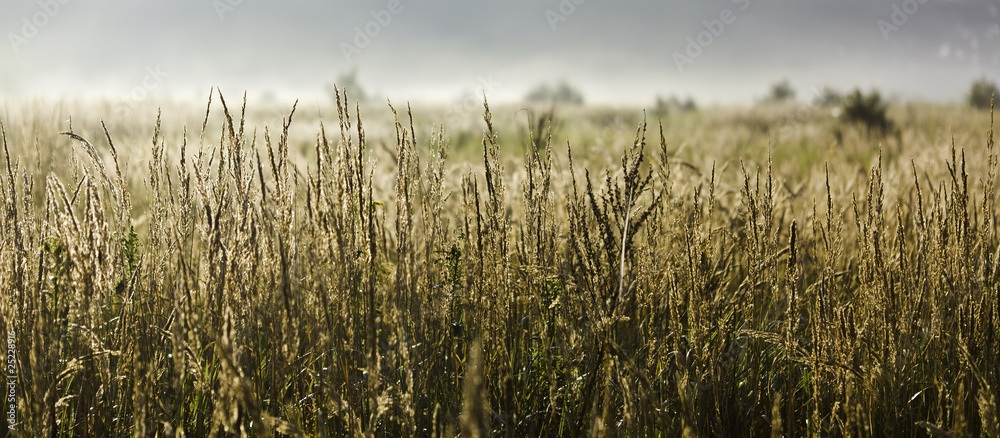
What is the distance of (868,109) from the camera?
1359cm

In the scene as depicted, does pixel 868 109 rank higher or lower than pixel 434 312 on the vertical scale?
higher

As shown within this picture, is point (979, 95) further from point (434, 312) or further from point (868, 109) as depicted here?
point (434, 312)

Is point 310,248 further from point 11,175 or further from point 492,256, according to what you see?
point 11,175

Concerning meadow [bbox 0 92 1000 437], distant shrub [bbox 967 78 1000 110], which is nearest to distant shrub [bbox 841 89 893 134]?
distant shrub [bbox 967 78 1000 110]

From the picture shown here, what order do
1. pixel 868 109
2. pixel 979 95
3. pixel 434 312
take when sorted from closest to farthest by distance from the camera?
pixel 434 312, pixel 979 95, pixel 868 109

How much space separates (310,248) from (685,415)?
34.6 inches

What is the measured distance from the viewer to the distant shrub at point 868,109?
44.2 feet

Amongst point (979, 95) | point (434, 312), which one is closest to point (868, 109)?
point (979, 95)

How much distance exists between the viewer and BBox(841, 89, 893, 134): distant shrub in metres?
13.5

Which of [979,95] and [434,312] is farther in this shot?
[979,95]

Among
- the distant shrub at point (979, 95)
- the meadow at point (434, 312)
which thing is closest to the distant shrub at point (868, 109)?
the distant shrub at point (979, 95)

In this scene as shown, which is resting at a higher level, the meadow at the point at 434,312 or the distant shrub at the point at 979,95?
the distant shrub at the point at 979,95

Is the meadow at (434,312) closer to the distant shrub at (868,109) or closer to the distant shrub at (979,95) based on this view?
the distant shrub at (979,95)

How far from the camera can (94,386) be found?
1700 mm
